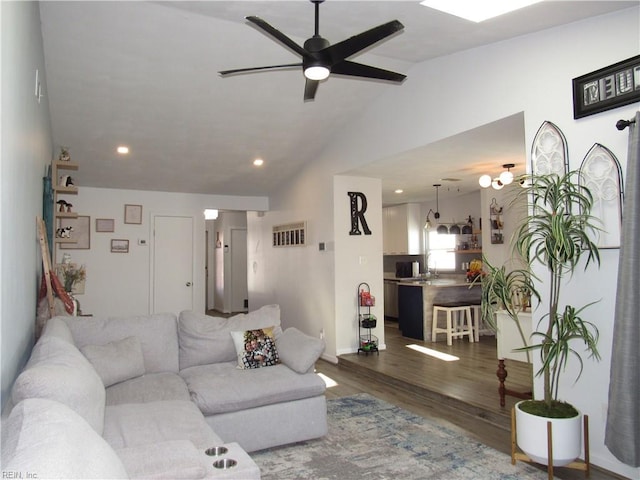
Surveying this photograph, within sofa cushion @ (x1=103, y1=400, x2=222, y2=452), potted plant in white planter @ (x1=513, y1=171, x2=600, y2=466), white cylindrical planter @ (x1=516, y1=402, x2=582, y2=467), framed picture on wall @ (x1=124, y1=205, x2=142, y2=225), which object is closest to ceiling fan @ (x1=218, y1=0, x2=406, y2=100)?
potted plant in white planter @ (x1=513, y1=171, x2=600, y2=466)

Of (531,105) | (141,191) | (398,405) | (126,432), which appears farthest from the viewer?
(141,191)

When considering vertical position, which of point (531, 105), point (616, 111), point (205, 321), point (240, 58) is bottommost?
point (205, 321)

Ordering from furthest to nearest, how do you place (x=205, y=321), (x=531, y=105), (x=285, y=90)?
1. (x=285, y=90)
2. (x=205, y=321)
3. (x=531, y=105)

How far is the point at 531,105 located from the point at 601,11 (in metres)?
0.69

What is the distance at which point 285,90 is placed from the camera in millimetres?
4781

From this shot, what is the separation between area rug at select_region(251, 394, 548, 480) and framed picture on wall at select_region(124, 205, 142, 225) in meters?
4.90

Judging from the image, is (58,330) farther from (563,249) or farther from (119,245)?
(119,245)

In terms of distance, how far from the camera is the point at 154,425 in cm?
237

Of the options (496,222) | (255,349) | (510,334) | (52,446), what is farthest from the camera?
(496,222)

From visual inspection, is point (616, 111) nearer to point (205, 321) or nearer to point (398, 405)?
point (398, 405)

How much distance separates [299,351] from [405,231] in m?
6.03

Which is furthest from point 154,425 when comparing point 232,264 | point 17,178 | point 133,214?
point 232,264

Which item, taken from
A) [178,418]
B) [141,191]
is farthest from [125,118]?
[178,418]

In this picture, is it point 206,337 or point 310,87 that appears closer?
point 310,87
